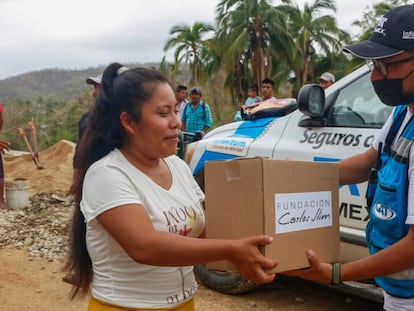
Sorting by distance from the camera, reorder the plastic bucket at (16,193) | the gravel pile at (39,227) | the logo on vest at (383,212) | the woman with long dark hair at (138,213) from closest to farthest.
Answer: the woman with long dark hair at (138,213), the logo on vest at (383,212), the gravel pile at (39,227), the plastic bucket at (16,193)

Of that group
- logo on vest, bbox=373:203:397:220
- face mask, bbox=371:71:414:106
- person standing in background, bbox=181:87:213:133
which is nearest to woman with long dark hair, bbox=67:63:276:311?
logo on vest, bbox=373:203:397:220

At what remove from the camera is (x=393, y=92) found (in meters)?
1.73

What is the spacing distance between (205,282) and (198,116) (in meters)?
5.24

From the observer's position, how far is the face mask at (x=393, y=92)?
171cm

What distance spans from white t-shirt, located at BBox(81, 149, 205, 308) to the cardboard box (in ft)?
0.47

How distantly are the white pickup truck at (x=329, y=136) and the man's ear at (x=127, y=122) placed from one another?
176 cm

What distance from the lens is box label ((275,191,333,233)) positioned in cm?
160

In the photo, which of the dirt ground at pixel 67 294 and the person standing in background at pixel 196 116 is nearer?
the dirt ground at pixel 67 294

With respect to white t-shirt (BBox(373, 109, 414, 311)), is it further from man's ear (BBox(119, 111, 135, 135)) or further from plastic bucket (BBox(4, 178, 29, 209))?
plastic bucket (BBox(4, 178, 29, 209))

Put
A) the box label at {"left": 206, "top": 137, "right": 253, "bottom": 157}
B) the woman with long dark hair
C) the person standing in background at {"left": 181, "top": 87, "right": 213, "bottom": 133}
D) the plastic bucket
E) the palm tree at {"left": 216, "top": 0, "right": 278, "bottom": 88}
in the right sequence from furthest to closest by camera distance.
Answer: the palm tree at {"left": 216, "top": 0, "right": 278, "bottom": 88} → the person standing in background at {"left": 181, "top": 87, "right": 213, "bottom": 133} → the plastic bucket → the box label at {"left": 206, "top": 137, "right": 253, "bottom": 157} → the woman with long dark hair

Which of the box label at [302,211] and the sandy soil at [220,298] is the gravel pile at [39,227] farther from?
the box label at [302,211]

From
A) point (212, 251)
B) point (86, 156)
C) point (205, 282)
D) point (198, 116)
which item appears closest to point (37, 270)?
point (205, 282)

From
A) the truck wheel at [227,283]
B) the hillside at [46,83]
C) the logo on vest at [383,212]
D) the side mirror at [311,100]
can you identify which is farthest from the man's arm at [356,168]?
the hillside at [46,83]

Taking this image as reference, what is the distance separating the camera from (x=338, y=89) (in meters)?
3.50
